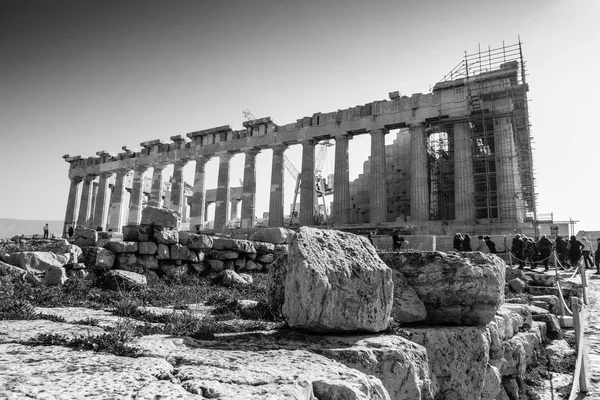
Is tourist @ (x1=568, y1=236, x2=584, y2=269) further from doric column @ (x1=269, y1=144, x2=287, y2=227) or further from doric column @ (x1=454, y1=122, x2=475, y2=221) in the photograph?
doric column @ (x1=269, y1=144, x2=287, y2=227)

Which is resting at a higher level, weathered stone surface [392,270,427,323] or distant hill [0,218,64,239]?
distant hill [0,218,64,239]

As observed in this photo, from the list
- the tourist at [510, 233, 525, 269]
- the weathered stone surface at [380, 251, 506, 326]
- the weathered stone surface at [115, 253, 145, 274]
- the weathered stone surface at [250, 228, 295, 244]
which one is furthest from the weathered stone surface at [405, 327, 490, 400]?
the tourist at [510, 233, 525, 269]

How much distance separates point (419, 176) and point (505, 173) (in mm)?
4468

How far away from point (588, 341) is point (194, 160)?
29.7 meters

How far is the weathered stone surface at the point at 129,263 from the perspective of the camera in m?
9.20

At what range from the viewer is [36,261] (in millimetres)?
8031

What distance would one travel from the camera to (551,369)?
594 centimetres

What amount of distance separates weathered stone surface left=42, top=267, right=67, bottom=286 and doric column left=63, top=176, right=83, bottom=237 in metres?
35.0

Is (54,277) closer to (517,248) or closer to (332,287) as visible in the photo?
(332,287)

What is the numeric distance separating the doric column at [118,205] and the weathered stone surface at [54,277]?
30751 millimetres

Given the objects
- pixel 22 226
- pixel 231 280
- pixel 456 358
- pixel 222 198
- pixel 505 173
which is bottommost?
pixel 456 358

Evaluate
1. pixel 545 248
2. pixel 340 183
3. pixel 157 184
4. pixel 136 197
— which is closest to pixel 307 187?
pixel 340 183

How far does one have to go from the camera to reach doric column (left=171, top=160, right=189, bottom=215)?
31.5 meters

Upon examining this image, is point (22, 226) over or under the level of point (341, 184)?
over
